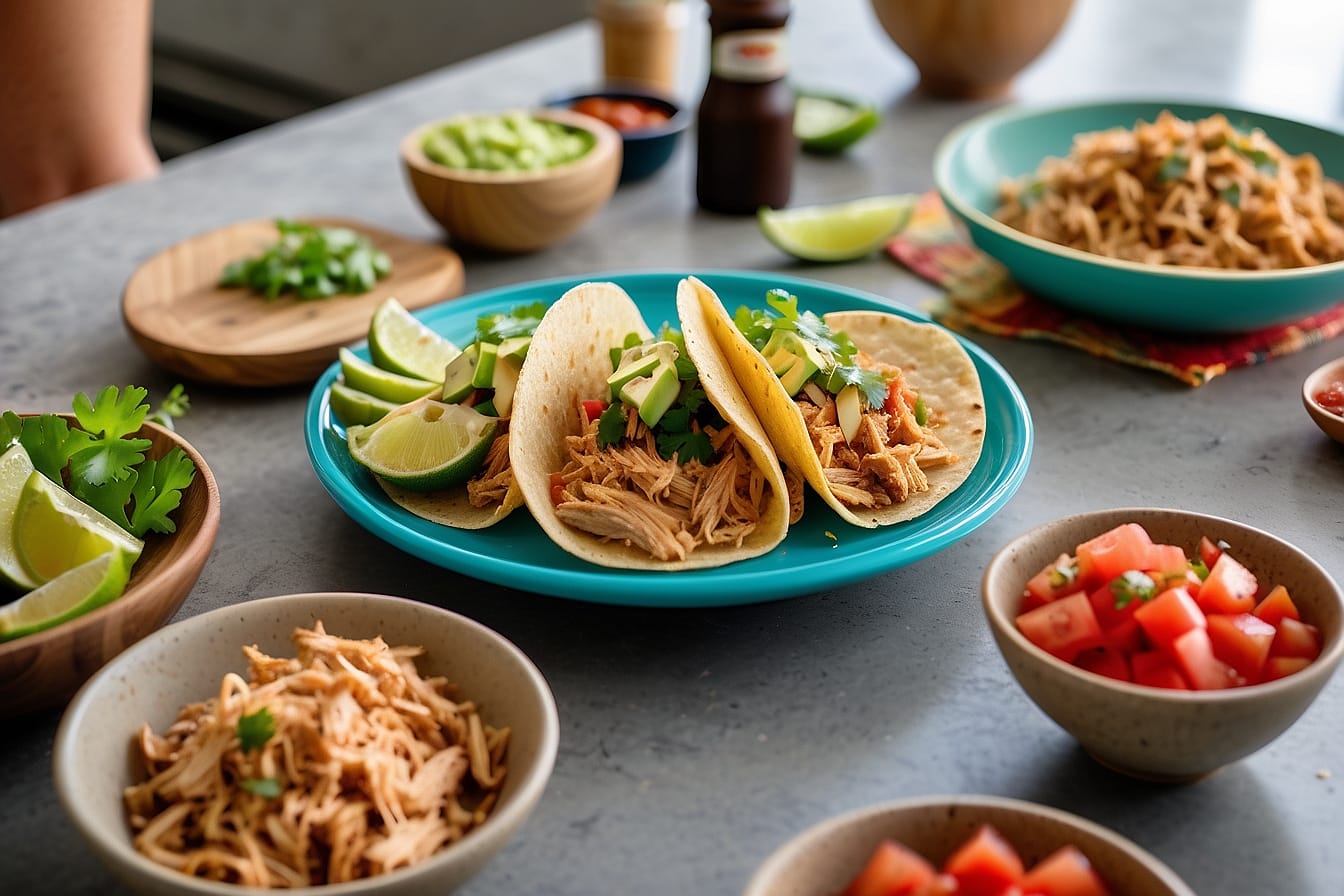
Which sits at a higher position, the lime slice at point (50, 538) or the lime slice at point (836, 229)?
the lime slice at point (50, 538)

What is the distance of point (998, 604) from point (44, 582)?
1.27m

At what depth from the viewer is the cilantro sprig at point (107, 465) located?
185 centimetres

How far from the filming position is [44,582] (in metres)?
1.72

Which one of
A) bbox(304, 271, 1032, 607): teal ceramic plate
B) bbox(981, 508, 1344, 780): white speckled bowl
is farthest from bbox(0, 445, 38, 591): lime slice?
bbox(981, 508, 1344, 780): white speckled bowl

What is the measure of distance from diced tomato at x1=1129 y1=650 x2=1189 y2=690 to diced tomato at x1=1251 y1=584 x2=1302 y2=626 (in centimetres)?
17

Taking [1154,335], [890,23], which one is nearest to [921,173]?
[890,23]

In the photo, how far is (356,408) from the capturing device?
2277mm

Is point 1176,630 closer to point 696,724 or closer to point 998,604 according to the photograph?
point 998,604

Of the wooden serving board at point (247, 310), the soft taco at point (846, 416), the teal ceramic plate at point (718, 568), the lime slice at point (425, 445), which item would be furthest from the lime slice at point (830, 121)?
the lime slice at point (425, 445)

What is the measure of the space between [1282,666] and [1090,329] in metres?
1.50

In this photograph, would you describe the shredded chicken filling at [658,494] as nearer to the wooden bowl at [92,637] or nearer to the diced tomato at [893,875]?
the wooden bowl at [92,637]

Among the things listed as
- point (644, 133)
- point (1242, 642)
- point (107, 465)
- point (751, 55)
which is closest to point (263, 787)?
point (107, 465)

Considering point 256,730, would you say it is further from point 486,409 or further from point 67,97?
point 67,97

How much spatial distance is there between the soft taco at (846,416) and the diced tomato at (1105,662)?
0.46m
